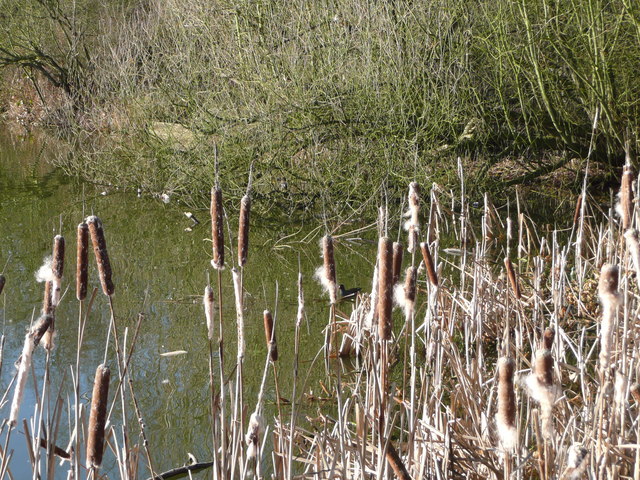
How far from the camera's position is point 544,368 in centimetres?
146

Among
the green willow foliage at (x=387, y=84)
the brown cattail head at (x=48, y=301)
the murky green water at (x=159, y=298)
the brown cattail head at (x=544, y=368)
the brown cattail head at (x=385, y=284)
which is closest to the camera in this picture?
the brown cattail head at (x=544, y=368)

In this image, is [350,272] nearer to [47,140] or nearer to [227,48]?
[227,48]

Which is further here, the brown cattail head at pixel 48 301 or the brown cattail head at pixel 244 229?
the brown cattail head at pixel 48 301

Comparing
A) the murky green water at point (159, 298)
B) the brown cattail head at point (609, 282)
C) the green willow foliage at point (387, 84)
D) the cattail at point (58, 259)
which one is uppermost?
the green willow foliage at point (387, 84)

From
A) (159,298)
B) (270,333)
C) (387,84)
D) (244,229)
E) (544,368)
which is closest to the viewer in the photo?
(544,368)

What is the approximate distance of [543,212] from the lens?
9977mm

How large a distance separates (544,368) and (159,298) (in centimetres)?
584

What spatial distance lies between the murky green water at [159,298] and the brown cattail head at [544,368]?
4.24 feet

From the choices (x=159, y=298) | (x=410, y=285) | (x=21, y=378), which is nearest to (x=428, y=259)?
(x=410, y=285)

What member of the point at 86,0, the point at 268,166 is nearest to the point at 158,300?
the point at 268,166

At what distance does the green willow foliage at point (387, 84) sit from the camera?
850 centimetres

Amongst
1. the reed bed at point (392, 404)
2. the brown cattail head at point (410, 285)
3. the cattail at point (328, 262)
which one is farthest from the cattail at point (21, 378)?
the brown cattail head at point (410, 285)

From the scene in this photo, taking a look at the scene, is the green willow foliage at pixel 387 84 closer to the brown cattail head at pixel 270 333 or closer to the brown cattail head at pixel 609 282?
the brown cattail head at pixel 270 333

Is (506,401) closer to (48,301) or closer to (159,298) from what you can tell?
(48,301)
